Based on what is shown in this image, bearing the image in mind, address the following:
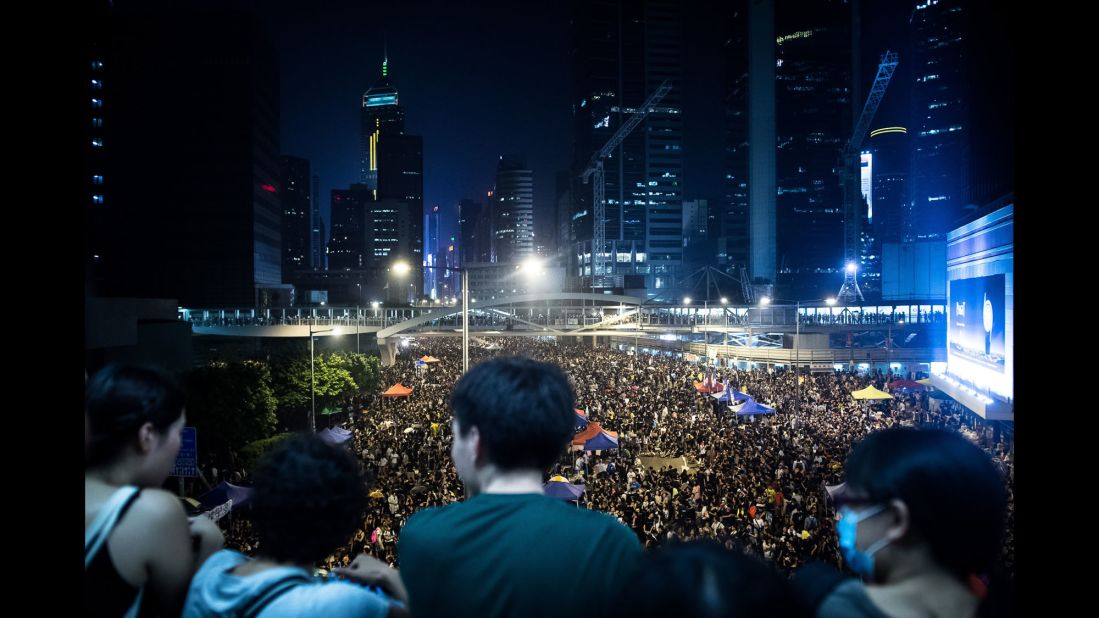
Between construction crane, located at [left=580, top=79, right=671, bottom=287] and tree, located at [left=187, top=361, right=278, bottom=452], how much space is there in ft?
466

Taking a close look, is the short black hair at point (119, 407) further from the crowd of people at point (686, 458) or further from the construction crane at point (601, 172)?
the construction crane at point (601, 172)

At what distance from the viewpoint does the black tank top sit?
187 cm

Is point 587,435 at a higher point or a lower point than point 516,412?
lower

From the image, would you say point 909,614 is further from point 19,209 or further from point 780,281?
point 780,281

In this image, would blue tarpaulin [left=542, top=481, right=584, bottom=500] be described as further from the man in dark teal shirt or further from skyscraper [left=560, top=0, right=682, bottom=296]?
skyscraper [left=560, top=0, right=682, bottom=296]

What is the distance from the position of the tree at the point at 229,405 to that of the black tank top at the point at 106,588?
16.6 meters

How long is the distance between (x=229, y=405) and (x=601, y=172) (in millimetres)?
158375

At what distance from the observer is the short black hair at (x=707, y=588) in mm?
1187

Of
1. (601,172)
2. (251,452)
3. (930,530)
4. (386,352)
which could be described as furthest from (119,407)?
(601,172)

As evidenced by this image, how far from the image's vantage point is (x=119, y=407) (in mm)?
2094

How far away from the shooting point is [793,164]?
505ft

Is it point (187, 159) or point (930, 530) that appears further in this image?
point (187, 159)

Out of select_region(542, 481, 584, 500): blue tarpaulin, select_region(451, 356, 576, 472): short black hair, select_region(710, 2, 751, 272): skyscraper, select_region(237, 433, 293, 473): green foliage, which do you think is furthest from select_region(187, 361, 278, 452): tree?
select_region(710, 2, 751, 272): skyscraper

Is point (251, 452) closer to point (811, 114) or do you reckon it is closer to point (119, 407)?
point (119, 407)
